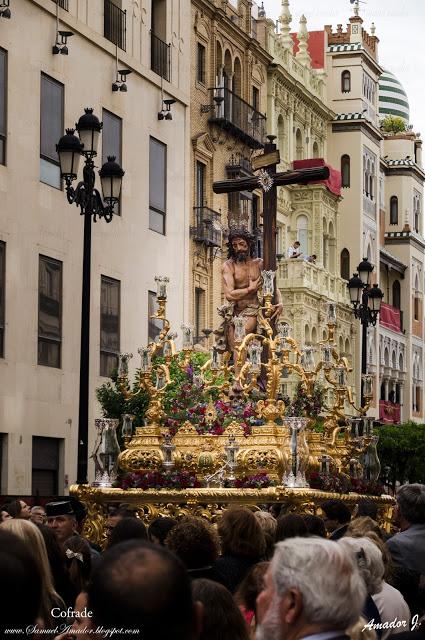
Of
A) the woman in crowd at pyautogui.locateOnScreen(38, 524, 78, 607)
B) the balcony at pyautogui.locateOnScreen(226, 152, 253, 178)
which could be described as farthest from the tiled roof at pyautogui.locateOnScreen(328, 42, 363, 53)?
the woman in crowd at pyautogui.locateOnScreen(38, 524, 78, 607)

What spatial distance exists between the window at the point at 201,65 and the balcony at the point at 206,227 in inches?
146

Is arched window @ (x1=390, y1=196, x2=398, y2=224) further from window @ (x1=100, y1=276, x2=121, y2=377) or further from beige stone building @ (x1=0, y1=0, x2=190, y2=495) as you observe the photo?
window @ (x1=100, y1=276, x2=121, y2=377)

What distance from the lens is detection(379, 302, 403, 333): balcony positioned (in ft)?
217

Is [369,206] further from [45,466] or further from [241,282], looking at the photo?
[241,282]

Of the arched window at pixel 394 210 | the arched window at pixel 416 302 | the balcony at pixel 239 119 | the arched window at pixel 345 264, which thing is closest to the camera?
the balcony at pixel 239 119

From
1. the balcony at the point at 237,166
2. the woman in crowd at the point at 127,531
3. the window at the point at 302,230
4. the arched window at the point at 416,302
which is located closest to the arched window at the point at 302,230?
the window at the point at 302,230

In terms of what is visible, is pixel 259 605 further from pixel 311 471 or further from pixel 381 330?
pixel 381 330

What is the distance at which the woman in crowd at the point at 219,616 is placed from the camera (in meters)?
6.14

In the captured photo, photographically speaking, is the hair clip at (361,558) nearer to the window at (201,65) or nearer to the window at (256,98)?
the window at (201,65)

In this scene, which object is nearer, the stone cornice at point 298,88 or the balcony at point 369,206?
the stone cornice at point 298,88

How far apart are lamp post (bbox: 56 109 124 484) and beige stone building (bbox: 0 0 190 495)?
9082 millimetres

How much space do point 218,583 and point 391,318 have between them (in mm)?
62054

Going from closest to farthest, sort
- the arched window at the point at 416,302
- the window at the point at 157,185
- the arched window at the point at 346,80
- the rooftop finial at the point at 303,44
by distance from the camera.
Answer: the window at the point at 157,185 < the rooftop finial at the point at 303,44 < the arched window at the point at 346,80 < the arched window at the point at 416,302

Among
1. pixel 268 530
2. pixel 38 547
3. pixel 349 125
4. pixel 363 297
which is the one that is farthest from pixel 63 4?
pixel 349 125
